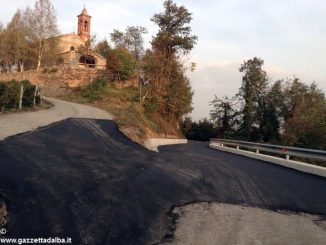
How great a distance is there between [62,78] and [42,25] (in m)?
13.2

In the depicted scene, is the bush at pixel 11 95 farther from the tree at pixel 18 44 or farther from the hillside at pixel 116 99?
the tree at pixel 18 44

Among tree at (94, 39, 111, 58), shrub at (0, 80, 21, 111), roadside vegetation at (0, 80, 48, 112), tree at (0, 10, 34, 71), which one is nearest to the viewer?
shrub at (0, 80, 21, 111)

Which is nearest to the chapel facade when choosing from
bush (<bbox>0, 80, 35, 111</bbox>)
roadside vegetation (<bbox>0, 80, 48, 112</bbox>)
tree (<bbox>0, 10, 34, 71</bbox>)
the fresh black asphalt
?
tree (<bbox>0, 10, 34, 71</bbox>)

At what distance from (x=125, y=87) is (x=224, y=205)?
43.6 meters

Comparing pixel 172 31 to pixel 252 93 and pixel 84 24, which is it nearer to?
pixel 252 93

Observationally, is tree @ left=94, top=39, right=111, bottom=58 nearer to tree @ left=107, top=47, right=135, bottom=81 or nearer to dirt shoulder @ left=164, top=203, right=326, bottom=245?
tree @ left=107, top=47, right=135, bottom=81

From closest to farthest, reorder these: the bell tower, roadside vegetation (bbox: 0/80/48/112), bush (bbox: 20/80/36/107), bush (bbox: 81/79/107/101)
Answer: roadside vegetation (bbox: 0/80/48/112), bush (bbox: 20/80/36/107), bush (bbox: 81/79/107/101), the bell tower

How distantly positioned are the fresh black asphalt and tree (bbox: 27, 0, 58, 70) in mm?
51465

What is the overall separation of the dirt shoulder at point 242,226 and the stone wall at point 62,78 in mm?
45201

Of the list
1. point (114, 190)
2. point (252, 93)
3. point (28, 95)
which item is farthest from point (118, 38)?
point (114, 190)

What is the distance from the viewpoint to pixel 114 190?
7.98 meters

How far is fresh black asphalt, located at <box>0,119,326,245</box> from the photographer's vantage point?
5.89m

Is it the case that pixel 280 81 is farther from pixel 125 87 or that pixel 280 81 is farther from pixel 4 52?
pixel 4 52

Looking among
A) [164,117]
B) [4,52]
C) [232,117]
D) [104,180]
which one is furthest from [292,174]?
[4,52]
